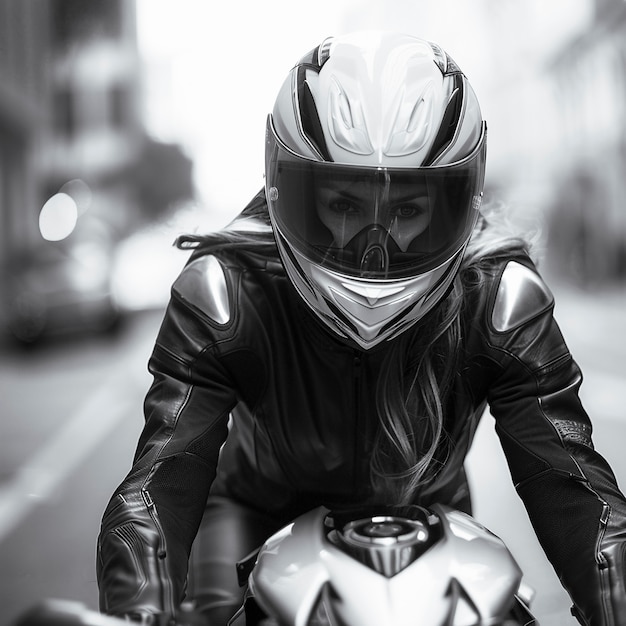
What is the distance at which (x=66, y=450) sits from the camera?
6.47 metres

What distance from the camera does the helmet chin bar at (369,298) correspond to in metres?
1.86

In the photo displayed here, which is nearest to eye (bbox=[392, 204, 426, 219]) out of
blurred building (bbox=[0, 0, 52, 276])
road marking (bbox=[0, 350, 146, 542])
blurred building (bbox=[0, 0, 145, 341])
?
road marking (bbox=[0, 350, 146, 542])

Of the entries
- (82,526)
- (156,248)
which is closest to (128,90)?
(156,248)

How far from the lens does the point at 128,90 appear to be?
4881cm

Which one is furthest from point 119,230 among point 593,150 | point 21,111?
point 593,150

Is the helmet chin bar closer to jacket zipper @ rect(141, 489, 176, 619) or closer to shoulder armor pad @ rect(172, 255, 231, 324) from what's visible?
shoulder armor pad @ rect(172, 255, 231, 324)

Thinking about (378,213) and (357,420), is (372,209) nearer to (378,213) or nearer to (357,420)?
(378,213)

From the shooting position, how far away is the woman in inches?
70.4

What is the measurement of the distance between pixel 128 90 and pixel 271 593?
49423 mm

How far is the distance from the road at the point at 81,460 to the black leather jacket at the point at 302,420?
0.29 metres

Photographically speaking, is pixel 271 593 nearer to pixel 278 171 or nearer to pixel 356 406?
pixel 356 406

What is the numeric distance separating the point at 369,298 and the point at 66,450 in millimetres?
4982

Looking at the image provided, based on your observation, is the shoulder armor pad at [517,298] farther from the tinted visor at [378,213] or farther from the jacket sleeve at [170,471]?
the jacket sleeve at [170,471]

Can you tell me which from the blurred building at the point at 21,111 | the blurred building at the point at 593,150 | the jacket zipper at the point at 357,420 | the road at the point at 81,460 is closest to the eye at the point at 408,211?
the jacket zipper at the point at 357,420
